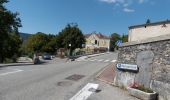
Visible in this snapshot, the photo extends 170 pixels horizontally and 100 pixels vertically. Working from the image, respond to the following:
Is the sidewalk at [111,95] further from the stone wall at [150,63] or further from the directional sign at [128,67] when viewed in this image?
the directional sign at [128,67]

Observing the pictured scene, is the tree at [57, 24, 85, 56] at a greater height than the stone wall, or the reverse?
the tree at [57, 24, 85, 56]

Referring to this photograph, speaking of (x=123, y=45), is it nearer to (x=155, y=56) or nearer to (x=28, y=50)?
(x=155, y=56)

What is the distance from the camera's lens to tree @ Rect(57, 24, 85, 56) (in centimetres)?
6450

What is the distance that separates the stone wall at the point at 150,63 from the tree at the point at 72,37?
161 feet

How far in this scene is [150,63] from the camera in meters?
12.1

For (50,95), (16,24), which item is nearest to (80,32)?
(16,24)

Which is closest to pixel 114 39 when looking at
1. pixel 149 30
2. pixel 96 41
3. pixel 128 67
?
pixel 96 41

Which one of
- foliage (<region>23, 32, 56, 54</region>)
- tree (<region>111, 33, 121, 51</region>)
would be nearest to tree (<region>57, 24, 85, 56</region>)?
foliage (<region>23, 32, 56, 54</region>)

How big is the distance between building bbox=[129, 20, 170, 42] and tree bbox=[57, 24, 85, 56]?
25.9 m

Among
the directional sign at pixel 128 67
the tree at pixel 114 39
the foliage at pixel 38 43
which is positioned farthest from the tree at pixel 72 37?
the directional sign at pixel 128 67

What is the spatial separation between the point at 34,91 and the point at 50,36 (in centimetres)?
8086

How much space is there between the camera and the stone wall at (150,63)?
10906 mm

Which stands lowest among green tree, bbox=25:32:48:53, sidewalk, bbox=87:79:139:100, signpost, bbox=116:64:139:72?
sidewalk, bbox=87:79:139:100

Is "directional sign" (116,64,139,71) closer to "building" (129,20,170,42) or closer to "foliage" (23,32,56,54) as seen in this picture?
"building" (129,20,170,42)
